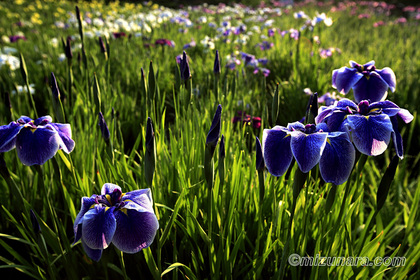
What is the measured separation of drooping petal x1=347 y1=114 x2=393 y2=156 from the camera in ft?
2.90

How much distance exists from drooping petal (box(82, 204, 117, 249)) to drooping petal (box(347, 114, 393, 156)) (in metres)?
0.73

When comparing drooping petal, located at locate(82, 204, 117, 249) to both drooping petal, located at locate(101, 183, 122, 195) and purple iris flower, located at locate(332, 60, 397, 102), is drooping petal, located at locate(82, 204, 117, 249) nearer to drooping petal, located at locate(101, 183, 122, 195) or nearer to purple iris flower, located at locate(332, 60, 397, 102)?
drooping petal, located at locate(101, 183, 122, 195)

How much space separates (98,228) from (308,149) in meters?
0.61

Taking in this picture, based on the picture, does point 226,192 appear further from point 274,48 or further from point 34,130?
point 274,48

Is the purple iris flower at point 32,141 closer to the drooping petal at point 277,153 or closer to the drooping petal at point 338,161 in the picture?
the drooping petal at point 277,153

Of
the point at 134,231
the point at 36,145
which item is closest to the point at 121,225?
the point at 134,231

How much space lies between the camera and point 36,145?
1.00 m

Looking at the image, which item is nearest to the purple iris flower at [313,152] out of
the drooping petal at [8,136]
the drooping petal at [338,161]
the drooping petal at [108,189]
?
the drooping petal at [338,161]

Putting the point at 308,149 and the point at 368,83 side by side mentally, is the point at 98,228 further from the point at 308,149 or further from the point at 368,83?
the point at 368,83

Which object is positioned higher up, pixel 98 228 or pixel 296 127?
pixel 296 127

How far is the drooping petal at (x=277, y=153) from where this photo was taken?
2.90ft

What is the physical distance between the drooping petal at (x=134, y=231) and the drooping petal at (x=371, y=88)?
3.33ft

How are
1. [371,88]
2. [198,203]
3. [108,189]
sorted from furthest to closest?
[198,203] < [371,88] < [108,189]

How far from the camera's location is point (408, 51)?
520cm
